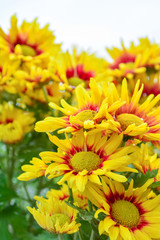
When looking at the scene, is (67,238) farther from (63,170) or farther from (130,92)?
(130,92)

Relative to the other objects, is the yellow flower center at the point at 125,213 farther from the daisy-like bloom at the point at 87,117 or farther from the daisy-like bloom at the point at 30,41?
the daisy-like bloom at the point at 30,41

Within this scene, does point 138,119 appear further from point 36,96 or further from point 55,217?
point 36,96

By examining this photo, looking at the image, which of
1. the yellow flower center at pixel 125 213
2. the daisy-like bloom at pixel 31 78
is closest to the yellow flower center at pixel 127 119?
the yellow flower center at pixel 125 213

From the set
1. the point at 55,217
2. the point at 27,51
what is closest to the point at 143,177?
the point at 55,217

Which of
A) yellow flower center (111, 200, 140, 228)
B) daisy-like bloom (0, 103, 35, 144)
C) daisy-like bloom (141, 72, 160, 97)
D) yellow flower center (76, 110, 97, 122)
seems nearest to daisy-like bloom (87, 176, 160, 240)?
yellow flower center (111, 200, 140, 228)

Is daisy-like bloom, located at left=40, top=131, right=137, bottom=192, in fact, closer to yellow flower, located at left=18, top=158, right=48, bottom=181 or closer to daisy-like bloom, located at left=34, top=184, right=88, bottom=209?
yellow flower, located at left=18, top=158, right=48, bottom=181

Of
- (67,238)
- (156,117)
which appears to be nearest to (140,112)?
(156,117)
